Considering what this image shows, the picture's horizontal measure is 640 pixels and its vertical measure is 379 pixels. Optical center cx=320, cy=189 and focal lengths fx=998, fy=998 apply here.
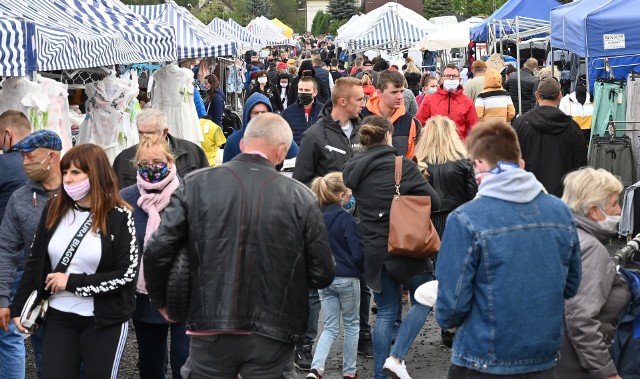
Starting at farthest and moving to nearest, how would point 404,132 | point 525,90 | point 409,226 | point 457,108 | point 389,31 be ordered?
point 389,31 → point 525,90 → point 457,108 → point 404,132 → point 409,226

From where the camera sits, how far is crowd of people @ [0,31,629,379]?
4.02 metres

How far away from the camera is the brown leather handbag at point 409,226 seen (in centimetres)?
646

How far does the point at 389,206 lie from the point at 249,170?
2415mm

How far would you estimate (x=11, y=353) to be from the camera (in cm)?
626

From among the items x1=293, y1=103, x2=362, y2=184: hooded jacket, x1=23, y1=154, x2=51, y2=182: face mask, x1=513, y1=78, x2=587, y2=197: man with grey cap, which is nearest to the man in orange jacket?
x1=293, y1=103, x2=362, y2=184: hooded jacket

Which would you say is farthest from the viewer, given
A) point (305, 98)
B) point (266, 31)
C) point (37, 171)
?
point (266, 31)

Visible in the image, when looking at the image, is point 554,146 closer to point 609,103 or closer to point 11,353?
point 609,103

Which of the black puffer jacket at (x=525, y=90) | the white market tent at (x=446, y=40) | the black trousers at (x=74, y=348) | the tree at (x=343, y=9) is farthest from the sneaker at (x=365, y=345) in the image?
the tree at (x=343, y=9)

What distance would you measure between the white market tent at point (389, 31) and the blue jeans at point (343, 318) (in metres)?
23.9

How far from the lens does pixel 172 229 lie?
170 inches

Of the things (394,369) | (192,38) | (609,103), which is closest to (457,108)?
(609,103)

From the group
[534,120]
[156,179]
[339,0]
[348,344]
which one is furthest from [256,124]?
[339,0]

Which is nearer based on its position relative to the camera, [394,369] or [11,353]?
[11,353]

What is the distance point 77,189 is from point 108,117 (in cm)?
496
